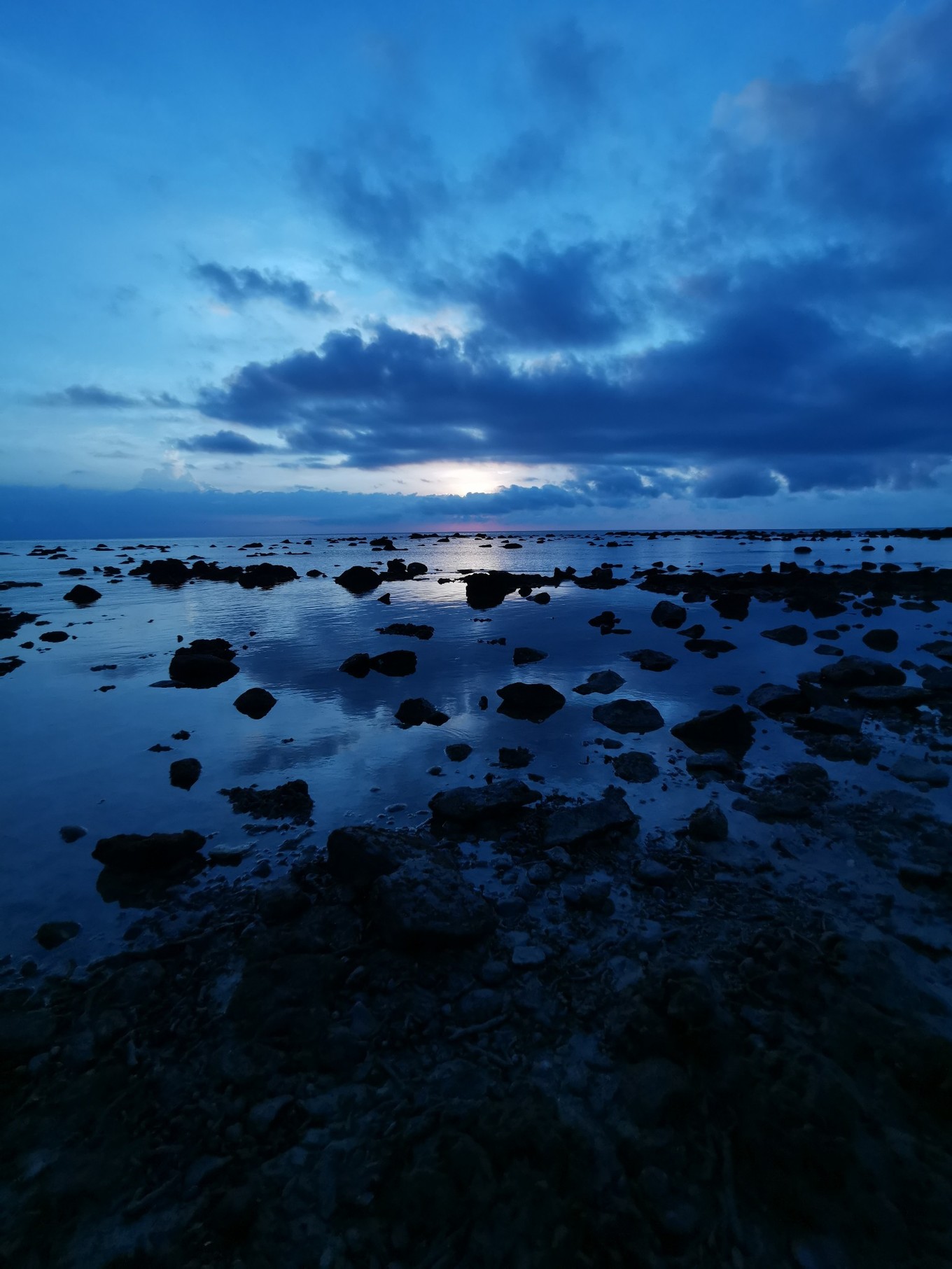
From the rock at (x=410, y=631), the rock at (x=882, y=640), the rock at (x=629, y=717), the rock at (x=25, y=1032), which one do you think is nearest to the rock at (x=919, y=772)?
the rock at (x=629, y=717)

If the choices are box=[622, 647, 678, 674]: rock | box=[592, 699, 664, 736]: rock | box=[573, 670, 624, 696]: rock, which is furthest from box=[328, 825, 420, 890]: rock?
box=[622, 647, 678, 674]: rock

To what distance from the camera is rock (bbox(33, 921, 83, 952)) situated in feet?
17.1

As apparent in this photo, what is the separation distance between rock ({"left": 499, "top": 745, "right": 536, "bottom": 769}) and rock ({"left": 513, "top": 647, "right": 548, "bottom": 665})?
7543mm

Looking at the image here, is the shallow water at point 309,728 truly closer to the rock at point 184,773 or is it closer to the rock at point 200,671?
the rock at point 184,773

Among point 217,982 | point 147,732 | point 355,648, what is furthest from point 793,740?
point 355,648

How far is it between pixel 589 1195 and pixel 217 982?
3287 millimetres

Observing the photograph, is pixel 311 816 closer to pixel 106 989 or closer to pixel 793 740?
pixel 106 989

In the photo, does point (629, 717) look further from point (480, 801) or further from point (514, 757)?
point (480, 801)

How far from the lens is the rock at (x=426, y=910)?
16.3 ft

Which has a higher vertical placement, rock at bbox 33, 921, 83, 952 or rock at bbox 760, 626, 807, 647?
rock at bbox 33, 921, 83, 952

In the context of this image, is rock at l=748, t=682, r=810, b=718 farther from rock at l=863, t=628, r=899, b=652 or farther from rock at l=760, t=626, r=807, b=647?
rock at l=863, t=628, r=899, b=652

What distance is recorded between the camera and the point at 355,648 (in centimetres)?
1959

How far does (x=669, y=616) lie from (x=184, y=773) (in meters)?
21.1

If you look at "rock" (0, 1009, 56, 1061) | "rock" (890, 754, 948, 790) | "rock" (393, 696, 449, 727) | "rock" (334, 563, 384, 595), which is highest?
"rock" (0, 1009, 56, 1061)
